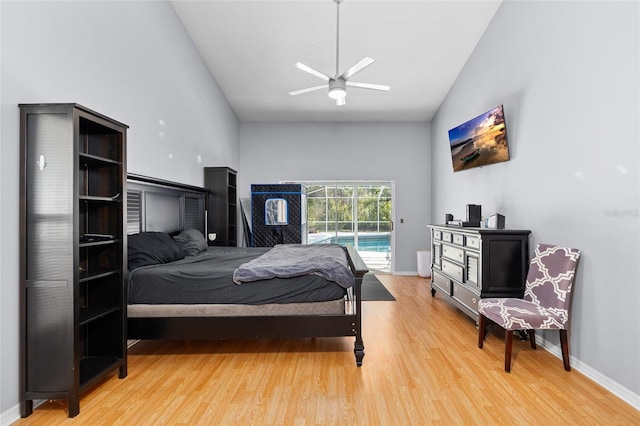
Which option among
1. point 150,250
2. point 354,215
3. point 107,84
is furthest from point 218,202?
point 354,215

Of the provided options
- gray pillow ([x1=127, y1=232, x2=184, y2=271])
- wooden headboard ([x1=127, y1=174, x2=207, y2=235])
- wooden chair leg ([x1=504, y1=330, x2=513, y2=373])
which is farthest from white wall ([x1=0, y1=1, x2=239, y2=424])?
wooden chair leg ([x1=504, y1=330, x2=513, y2=373])

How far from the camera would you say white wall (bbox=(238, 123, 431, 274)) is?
6.91 m

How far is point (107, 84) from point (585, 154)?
3838 millimetres

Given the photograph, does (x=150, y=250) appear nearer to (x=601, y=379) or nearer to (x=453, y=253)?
(x=453, y=253)

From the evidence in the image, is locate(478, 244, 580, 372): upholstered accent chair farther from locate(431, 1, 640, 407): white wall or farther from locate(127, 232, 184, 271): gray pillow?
locate(127, 232, 184, 271): gray pillow

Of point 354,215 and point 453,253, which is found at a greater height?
point 354,215

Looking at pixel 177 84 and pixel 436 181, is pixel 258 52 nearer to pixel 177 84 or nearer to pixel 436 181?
pixel 177 84

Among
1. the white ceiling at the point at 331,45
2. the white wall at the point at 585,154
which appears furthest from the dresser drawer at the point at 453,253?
the white ceiling at the point at 331,45

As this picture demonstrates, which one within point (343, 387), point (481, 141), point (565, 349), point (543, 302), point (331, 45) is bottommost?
point (343, 387)

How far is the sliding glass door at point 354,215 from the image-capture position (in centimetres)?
704

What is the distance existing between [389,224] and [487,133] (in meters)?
3.15

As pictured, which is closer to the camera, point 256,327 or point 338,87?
point 256,327

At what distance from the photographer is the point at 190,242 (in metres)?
4.03

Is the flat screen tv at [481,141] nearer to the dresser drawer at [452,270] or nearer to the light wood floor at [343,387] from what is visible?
the dresser drawer at [452,270]
